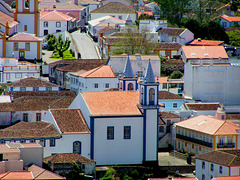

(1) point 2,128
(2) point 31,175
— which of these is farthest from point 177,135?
(2) point 31,175

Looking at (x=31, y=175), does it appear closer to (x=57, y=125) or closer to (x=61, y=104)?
(x=57, y=125)

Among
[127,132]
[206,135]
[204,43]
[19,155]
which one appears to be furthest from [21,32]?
[19,155]

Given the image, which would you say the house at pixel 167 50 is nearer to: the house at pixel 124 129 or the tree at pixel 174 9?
the tree at pixel 174 9

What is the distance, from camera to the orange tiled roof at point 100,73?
75.6m

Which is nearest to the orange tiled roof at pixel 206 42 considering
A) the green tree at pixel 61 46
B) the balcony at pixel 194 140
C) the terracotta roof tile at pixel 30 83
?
the green tree at pixel 61 46

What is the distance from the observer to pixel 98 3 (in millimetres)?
125875

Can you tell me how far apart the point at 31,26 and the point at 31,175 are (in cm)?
4746

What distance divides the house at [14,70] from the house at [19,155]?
2606cm

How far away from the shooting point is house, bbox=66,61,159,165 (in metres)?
56.8

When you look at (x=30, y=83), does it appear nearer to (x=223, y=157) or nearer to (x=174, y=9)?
(x=223, y=157)

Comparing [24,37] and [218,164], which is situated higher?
[24,37]

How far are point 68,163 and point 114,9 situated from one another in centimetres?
6372

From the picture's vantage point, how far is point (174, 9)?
10888cm

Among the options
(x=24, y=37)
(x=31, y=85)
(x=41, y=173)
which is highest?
(x=24, y=37)
